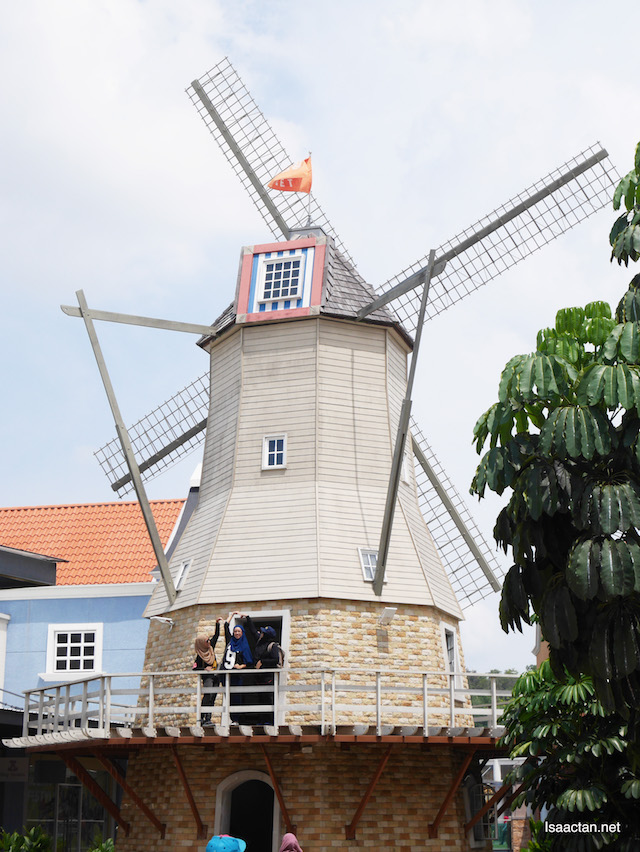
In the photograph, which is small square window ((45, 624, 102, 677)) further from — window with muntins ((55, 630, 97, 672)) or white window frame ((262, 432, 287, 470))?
white window frame ((262, 432, 287, 470))

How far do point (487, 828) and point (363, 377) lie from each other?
739cm

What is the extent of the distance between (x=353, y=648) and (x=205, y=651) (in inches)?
83.3

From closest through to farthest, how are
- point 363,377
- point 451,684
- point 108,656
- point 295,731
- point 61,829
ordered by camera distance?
point 295,731
point 451,684
point 363,377
point 61,829
point 108,656

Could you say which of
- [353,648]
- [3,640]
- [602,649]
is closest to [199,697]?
[353,648]

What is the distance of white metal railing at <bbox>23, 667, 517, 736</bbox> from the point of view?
13047 millimetres

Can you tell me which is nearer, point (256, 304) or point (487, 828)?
point (487, 828)

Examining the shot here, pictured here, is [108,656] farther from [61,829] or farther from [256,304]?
[256,304]

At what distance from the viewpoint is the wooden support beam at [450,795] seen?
535 inches

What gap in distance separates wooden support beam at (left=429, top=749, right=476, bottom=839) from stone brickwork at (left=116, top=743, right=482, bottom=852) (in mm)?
114

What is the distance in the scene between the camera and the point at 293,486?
15.8 metres

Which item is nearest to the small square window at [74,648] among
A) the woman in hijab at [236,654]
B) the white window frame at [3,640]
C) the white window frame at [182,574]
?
the white window frame at [3,640]

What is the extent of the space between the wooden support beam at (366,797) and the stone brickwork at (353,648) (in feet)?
2.25

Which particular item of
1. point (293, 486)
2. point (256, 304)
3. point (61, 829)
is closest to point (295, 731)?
point (293, 486)

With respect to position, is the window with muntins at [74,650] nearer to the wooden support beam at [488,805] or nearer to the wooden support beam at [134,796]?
the wooden support beam at [134,796]
